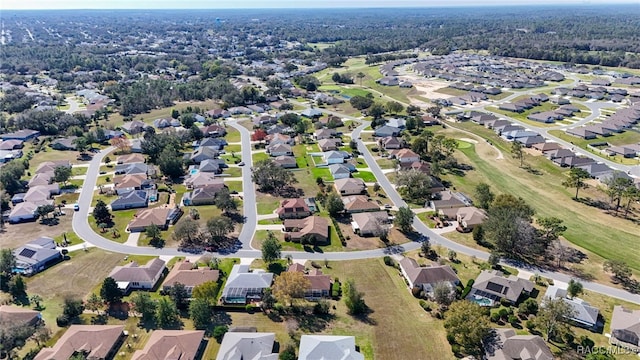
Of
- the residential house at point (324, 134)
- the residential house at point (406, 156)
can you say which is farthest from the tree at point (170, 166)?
the residential house at point (406, 156)

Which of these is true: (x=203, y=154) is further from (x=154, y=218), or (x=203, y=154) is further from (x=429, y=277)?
(x=429, y=277)

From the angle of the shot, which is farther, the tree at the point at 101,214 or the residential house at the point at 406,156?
the residential house at the point at 406,156

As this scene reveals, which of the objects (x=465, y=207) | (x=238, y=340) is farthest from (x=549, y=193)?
(x=238, y=340)

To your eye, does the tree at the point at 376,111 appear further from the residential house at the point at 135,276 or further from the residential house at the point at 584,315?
the residential house at the point at 135,276

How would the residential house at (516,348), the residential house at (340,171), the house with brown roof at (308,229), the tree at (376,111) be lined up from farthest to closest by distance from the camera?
the tree at (376,111) < the residential house at (340,171) < the house with brown roof at (308,229) < the residential house at (516,348)

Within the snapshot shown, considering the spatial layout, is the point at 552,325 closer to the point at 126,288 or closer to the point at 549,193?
the point at 549,193

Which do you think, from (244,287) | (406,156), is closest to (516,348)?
(244,287)
